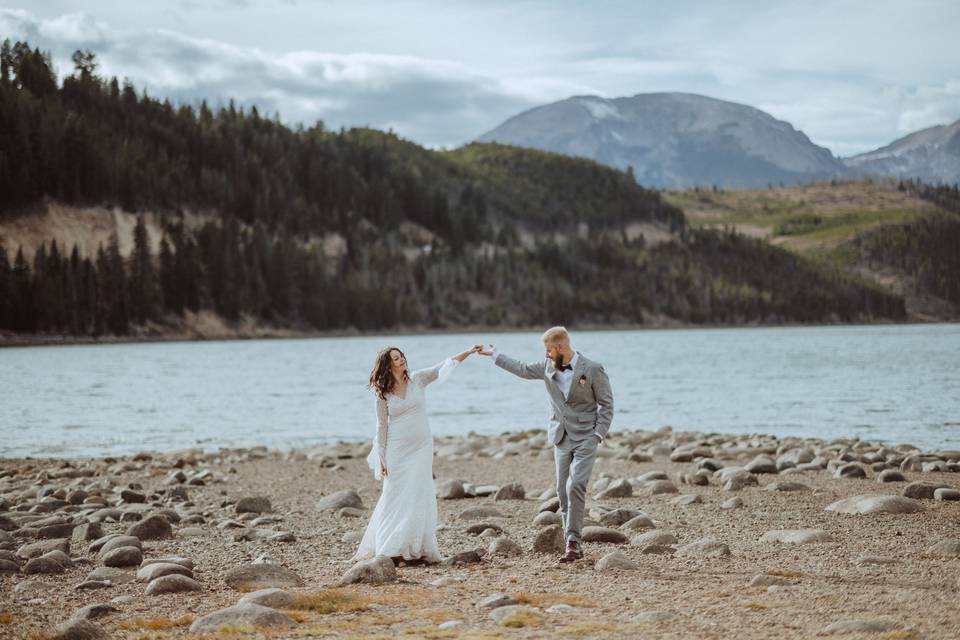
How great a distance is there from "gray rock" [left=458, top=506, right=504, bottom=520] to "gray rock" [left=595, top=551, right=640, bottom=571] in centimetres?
474

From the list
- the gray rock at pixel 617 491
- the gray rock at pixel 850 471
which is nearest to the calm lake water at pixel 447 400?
the gray rock at pixel 850 471

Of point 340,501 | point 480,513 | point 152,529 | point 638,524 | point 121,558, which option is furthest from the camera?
point 340,501

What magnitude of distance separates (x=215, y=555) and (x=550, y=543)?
435 cm

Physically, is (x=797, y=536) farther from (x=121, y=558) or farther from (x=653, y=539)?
(x=121, y=558)

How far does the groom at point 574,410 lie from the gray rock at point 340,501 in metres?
7.29

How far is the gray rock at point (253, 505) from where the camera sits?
18500 millimetres

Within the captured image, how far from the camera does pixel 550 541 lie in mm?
13062

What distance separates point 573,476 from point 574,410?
0.73 meters

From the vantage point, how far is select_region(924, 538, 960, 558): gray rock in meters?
12.3

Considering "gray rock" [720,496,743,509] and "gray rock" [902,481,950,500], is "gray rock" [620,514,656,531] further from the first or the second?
"gray rock" [902,481,950,500]

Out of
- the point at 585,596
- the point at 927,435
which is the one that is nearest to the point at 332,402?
the point at 927,435

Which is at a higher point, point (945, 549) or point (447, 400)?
point (945, 549)

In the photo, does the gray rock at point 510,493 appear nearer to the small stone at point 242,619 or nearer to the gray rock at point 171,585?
the gray rock at point 171,585

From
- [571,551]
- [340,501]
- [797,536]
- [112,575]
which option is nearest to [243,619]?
[112,575]
